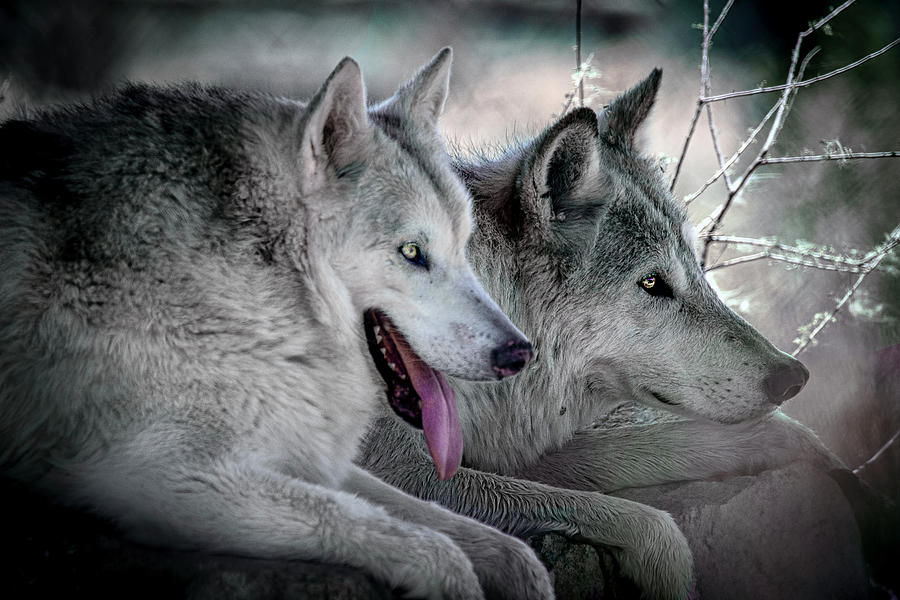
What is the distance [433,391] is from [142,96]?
1.12m

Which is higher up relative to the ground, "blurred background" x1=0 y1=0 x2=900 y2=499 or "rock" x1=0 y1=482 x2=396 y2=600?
"blurred background" x1=0 y1=0 x2=900 y2=499

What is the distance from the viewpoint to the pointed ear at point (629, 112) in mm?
2893

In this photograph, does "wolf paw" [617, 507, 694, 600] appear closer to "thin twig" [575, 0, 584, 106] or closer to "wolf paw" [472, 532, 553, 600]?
"wolf paw" [472, 532, 553, 600]

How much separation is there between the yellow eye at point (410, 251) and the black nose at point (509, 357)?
0.32 metres

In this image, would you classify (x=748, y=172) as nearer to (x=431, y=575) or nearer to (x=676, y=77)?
(x=676, y=77)

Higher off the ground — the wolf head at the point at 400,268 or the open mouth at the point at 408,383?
the wolf head at the point at 400,268

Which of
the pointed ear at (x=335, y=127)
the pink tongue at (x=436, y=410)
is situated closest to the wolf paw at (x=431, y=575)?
the pink tongue at (x=436, y=410)

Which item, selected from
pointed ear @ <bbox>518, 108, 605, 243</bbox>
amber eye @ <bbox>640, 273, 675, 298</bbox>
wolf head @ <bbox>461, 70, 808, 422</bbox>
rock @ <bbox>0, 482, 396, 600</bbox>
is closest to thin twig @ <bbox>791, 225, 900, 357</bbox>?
wolf head @ <bbox>461, 70, 808, 422</bbox>

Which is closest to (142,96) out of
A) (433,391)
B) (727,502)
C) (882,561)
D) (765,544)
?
(433,391)

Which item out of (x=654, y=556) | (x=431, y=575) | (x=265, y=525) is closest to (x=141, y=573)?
(x=265, y=525)

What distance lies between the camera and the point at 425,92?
7.60 feet

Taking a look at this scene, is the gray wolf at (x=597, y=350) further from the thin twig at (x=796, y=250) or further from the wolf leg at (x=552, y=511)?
the thin twig at (x=796, y=250)

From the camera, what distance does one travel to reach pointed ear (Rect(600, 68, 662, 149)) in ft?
9.49

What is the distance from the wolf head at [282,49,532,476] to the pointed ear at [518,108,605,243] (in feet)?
2.02
